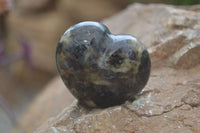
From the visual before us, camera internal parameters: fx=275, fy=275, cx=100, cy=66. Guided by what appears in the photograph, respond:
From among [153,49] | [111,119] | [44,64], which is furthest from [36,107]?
[44,64]

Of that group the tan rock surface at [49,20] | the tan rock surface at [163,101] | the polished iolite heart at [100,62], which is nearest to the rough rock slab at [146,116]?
the tan rock surface at [163,101]


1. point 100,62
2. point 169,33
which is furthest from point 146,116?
point 169,33

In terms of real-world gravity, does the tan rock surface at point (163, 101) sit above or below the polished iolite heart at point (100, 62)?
below

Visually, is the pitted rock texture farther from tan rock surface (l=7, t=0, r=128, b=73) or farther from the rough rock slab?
tan rock surface (l=7, t=0, r=128, b=73)

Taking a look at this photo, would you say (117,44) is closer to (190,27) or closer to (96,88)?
(96,88)

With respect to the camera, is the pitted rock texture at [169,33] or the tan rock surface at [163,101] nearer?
the tan rock surface at [163,101]

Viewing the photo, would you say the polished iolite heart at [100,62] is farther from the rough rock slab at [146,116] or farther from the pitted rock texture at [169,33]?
the pitted rock texture at [169,33]

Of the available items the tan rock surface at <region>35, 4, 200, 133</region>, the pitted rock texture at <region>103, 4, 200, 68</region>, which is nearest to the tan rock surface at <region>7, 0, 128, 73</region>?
the pitted rock texture at <region>103, 4, 200, 68</region>

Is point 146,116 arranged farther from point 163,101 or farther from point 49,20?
point 49,20
